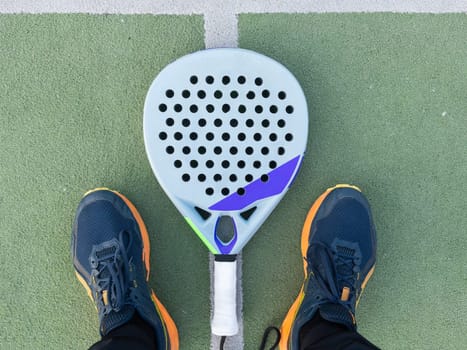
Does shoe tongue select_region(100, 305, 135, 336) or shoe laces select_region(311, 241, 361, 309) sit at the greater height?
shoe laces select_region(311, 241, 361, 309)

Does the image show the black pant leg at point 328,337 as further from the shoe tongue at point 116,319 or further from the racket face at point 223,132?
the shoe tongue at point 116,319

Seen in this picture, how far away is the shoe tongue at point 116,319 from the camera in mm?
974

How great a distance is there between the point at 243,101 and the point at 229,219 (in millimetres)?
267

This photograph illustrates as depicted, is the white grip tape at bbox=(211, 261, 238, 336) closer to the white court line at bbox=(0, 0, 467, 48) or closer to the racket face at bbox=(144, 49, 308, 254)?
the racket face at bbox=(144, 49, 308, 254)

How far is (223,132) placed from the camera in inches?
38.0

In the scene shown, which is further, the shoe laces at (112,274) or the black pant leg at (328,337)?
the shoe laces at (112,274)

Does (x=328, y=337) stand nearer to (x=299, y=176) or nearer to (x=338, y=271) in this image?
(x=338, y=271)

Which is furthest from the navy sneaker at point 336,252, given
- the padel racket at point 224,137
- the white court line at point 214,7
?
the white court line at point 214,7

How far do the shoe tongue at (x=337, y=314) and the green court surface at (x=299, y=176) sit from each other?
10cm

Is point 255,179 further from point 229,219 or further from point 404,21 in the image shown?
point 404,21

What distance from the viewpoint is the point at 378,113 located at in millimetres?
1090

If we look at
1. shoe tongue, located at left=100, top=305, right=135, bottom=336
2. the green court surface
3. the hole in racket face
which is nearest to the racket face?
the hole in racket face

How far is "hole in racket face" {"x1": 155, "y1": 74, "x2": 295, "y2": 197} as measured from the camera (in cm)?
96

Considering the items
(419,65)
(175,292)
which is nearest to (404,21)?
(419,65)
